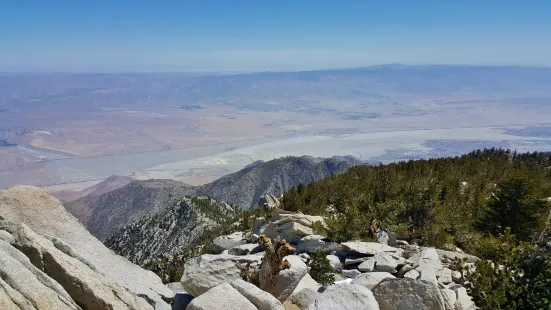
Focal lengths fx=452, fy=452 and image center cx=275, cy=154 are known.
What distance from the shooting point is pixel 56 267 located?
805cm

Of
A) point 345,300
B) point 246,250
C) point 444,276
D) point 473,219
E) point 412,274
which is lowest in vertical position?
point 473,219

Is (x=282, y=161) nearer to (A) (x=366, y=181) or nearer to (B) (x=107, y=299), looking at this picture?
(A) (x=366, y=181)

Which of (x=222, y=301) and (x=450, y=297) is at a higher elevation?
(x=222, y=301)

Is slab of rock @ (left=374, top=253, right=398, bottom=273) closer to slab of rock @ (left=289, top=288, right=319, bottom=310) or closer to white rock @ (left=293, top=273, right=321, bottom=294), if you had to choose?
white rock @ (left=293, top=273, right=321, bottom=294)

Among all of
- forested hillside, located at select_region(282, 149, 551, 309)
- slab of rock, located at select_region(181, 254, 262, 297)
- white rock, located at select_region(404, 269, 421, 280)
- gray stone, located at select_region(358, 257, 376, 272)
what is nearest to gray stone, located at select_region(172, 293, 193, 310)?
slab of rock, located at select_region(181, 254, 262, 297)

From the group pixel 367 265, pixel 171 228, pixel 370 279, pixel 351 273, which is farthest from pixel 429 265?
pixel 171 228

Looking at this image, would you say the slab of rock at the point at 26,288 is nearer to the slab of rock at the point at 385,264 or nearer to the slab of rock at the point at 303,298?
the slab of rock at the point at 303,298

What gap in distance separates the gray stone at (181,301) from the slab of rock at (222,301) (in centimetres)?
154

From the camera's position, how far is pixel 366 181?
123 feet

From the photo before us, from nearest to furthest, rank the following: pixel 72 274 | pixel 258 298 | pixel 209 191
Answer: pixel 72 274 → pixel 258 298 → pixel 209 191

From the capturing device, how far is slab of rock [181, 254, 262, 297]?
1063cm

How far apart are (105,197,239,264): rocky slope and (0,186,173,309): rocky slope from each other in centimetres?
5234

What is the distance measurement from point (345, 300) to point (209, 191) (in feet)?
406

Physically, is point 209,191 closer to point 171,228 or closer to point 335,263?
point 171,228
